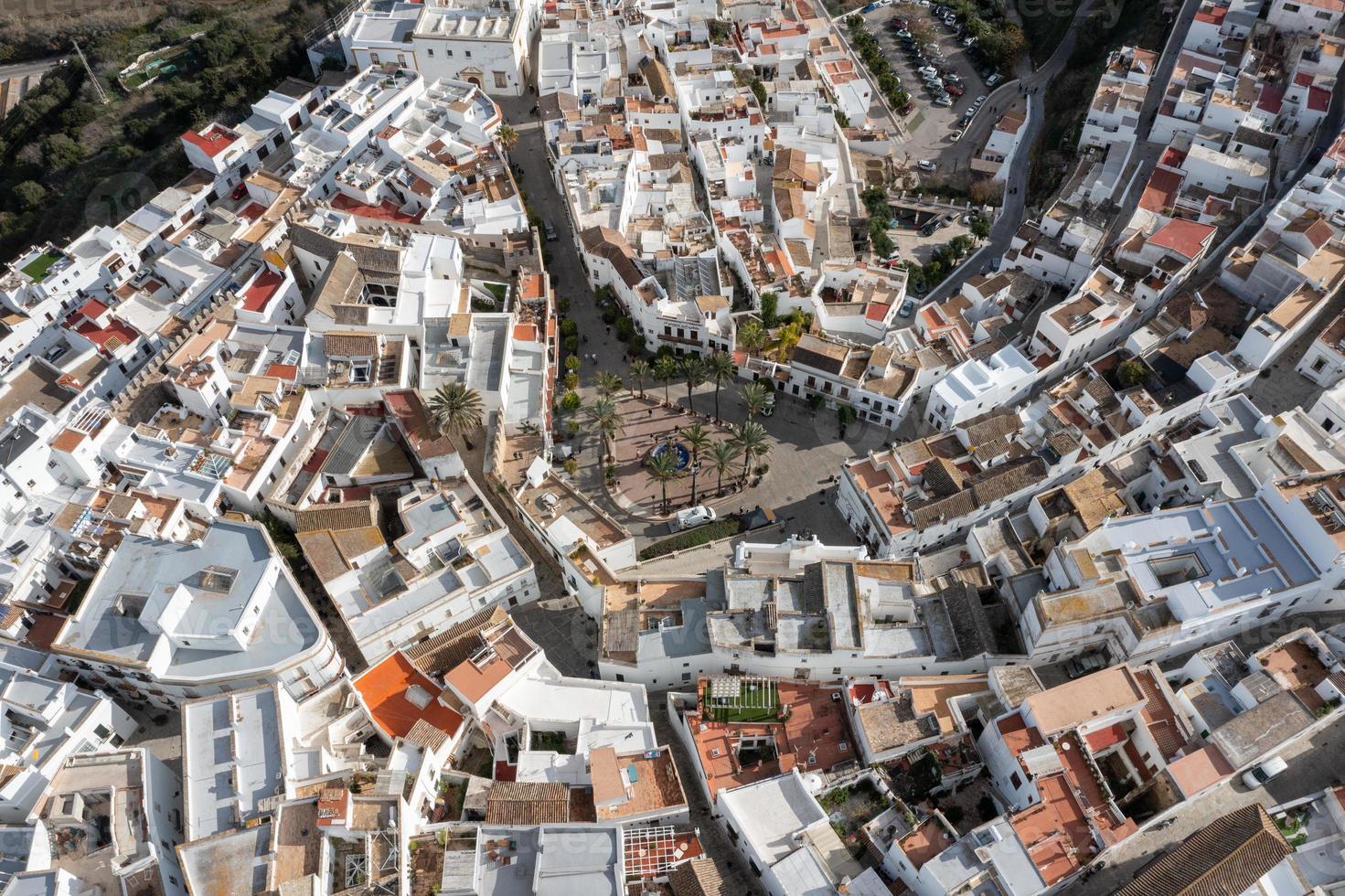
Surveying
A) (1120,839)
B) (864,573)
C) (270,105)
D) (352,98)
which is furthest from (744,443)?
(270,105)

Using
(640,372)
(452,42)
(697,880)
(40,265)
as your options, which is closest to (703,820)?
(697,880)

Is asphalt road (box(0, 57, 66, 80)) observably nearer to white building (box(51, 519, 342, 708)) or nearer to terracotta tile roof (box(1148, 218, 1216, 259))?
white building (box(51, 519, 342, 708))

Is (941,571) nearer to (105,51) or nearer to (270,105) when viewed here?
(270,105)

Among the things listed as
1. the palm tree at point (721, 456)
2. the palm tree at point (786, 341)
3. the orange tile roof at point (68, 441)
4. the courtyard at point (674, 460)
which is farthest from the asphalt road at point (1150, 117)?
the orange tile roof at point (68, 441)

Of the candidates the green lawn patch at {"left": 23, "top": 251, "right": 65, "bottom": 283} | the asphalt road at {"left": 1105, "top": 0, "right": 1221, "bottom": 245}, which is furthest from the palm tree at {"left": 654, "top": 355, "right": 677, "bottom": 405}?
the green lawn patch at {"left": 23, "top": 251, "right": 65, "bottom": 283}

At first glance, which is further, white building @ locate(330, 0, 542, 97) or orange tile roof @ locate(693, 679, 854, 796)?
white building @ locate(330, 0, 542, 97)
